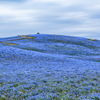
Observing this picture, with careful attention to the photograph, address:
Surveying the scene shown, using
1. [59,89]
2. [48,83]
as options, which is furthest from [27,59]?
[59,89]

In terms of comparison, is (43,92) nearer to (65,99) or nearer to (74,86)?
(65,99)

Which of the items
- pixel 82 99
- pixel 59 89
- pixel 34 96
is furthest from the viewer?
pixel 59 89

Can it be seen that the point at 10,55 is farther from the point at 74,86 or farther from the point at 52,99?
the point at 52,99

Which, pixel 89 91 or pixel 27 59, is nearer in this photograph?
pixel 89 91

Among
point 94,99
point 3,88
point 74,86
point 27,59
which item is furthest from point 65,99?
point 27,59

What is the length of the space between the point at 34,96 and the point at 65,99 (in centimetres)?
208

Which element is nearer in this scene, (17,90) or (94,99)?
(94,99)

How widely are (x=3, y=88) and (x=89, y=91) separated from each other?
21.8 feet

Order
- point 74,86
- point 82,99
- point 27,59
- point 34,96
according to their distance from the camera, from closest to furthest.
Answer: point 82,99 → point 34,96 → point 74,86 → point 27,59

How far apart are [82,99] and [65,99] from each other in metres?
1.06

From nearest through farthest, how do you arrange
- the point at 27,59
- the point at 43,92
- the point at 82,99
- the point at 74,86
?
the point at 82,99
the point at 43,92
the point at 74,86
the point at 27,59

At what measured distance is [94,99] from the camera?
9008mm

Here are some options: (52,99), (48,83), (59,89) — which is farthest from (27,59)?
(52,99)

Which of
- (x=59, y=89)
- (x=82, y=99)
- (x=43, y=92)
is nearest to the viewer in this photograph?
(x=82, y=99)
